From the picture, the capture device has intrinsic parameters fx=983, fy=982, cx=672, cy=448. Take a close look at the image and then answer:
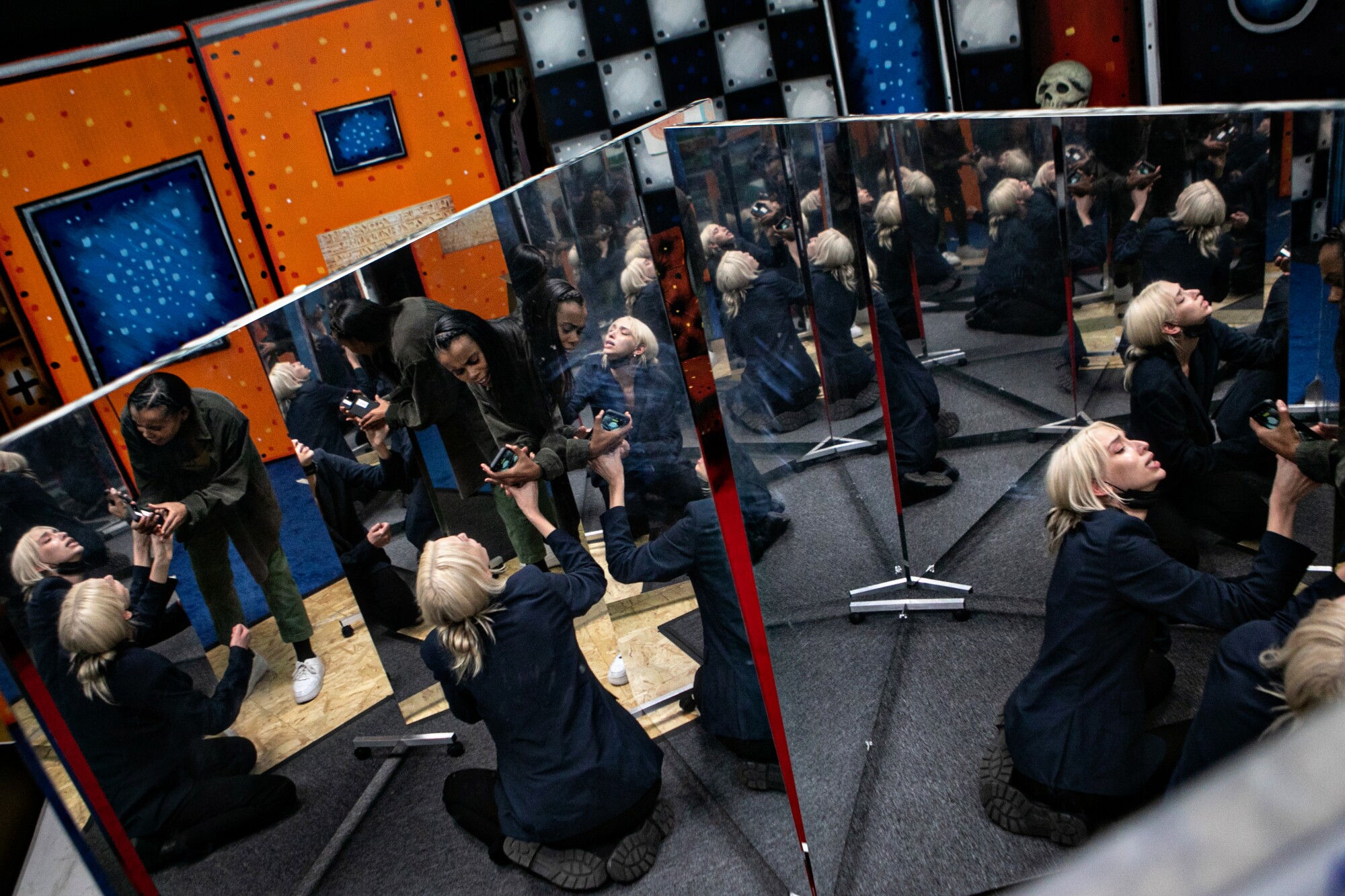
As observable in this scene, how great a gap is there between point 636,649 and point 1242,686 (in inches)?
31.6

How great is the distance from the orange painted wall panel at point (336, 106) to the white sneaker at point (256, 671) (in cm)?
193

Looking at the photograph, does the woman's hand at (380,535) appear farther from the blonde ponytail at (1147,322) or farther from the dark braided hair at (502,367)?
the blonde ponytail at (1147,322)

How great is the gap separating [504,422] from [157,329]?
1858 millimetres

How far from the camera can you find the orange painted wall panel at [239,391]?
118 cm

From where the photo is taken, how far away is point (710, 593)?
5.00 feet

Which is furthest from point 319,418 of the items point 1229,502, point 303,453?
point 1229,502

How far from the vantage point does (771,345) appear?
149 centimetres

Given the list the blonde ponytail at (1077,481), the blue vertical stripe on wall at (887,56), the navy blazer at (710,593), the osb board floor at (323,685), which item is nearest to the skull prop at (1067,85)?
the blue vertical stripe on wall at (887,56)

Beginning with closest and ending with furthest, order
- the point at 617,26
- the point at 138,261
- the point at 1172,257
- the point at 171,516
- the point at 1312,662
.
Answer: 1. the point at 1312,662
2. the point at 1172,257
3. the point at 171,516
4. the point at 138,261
5. the point at 617,26

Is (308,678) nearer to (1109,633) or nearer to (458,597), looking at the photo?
(458,597)

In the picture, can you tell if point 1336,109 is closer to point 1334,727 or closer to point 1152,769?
point 1152,769

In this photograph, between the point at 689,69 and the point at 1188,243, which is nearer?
the point at 1188,243

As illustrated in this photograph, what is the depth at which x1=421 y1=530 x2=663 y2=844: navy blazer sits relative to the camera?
1420 mm

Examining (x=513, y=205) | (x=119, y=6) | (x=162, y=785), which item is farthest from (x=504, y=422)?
(x=119, y=6)
